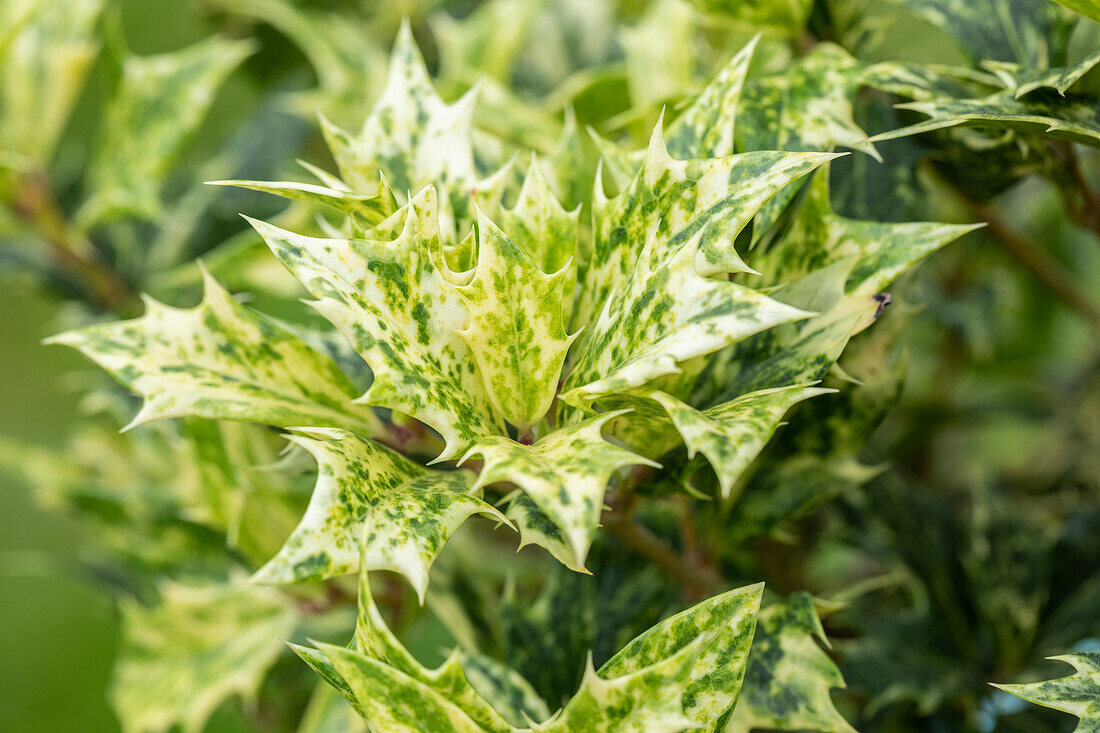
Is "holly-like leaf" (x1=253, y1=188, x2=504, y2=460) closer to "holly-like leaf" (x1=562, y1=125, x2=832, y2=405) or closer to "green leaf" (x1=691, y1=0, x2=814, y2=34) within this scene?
"holly-like leaf" (x1=562, y1=125, x2=832, y2=405)

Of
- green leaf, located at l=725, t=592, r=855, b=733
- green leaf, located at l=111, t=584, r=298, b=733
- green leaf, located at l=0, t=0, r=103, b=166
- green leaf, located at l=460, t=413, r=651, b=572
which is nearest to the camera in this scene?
green leaf, located at l=460, t=413, r=651, b=572

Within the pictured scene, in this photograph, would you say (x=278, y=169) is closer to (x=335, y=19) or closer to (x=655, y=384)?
(x=335, y=19)

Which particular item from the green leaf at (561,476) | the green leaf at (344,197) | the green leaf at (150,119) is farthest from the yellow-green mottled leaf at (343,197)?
the green leaf at (150,119)

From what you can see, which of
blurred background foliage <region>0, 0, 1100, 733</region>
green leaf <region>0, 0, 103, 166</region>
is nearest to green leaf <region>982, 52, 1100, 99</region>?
blurred background foliage <region>0, 0, 1100, 733</region>

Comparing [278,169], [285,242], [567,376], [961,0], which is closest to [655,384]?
[567,376]

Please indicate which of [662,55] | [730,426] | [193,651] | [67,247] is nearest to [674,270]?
[730,426]

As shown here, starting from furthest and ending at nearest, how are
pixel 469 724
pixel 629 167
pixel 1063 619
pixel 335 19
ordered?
pixel 335 19 → pixel 1063 619 → pixel 629 167 → pixel 469 724

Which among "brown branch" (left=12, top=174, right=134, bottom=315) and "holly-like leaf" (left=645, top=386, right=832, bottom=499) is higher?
"holly-like leaf" (left=645, top=386, right=832, bottom=499)
